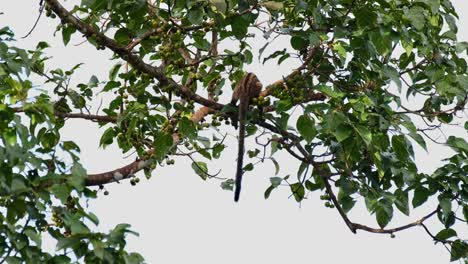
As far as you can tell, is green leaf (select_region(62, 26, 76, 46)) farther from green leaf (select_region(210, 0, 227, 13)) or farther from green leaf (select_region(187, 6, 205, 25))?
green leaf (select_region(210, 0, 227, 13))

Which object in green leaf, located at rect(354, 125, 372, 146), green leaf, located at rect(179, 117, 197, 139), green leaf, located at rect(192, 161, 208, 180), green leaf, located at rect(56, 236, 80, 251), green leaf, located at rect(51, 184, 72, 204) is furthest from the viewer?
green leaf, located at rect(192, 161, 208, 180)

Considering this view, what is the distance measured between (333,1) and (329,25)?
0.27m

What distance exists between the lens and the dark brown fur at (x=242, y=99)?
814 cm

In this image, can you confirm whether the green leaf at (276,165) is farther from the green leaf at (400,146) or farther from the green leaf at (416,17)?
the green leaf at (416,17)

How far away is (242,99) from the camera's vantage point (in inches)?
321

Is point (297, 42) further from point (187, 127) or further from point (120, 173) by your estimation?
point (120, 173)

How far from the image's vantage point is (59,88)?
27.2ft

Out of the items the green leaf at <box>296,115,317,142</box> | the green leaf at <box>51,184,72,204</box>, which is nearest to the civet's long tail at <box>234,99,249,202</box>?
the green leaf at <box>296,115,317,142</box>

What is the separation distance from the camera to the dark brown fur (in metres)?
8.14

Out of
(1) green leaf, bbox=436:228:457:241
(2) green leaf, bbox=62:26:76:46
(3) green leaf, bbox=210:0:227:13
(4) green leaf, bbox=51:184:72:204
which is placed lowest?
(4) green leaf, bbox=51:184:72:204

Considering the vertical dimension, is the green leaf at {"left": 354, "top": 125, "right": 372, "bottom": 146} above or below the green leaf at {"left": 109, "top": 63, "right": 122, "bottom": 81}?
below

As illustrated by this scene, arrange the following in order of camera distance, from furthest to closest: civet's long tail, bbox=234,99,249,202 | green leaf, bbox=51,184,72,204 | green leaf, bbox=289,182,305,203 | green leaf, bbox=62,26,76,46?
green leaf, bbox=289,182,305,203 → civet's long tail, bbox=234,99,249,202 → green leaf, bbox=62,26,76,46 → green leaf, bbox=51,184,72,204

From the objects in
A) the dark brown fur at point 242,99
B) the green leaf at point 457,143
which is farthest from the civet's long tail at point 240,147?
the green leaf at point 457,143

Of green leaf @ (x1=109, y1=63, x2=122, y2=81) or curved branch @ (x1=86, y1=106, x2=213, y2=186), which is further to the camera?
green leaf @ (x1=109, y1=63, x2=122, y2=81)
